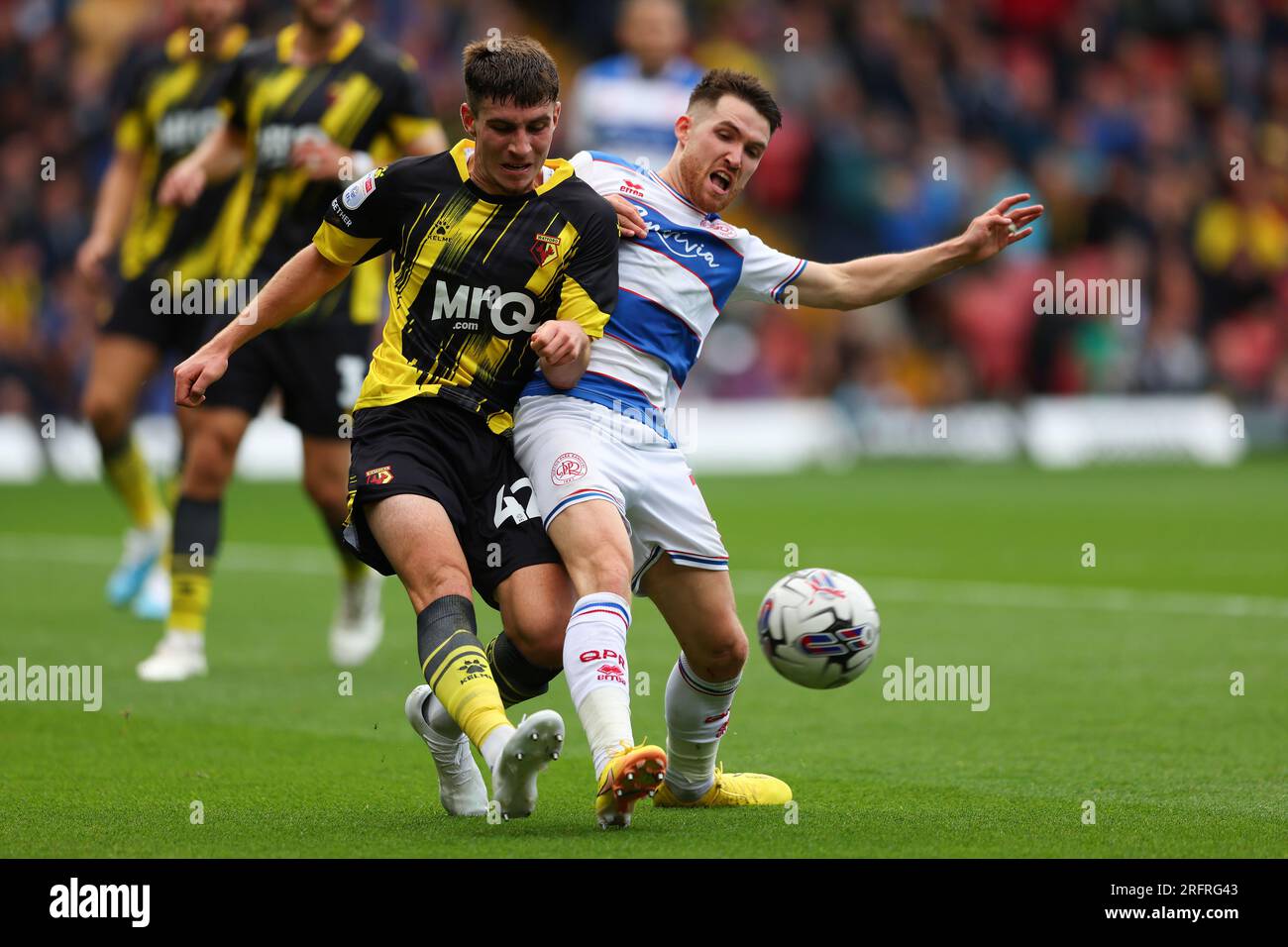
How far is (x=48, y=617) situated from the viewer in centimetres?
1006

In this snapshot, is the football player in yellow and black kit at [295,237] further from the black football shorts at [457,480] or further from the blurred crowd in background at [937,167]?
the blurred crowd in background at [937,167]

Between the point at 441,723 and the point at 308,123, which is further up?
the point at 308,123

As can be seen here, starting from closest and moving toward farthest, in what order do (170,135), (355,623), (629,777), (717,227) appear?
(629,777) < (717,227) < (355,623) < (170,135)

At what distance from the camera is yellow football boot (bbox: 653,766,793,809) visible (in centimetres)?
573

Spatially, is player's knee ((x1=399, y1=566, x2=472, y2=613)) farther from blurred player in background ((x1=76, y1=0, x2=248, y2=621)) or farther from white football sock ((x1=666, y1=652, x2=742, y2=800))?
blurred player in background ((x1=76, y1=0, x2=248, y2=621))

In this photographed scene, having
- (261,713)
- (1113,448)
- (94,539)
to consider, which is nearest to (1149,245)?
(1113,448)

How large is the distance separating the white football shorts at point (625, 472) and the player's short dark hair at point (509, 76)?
2.82 feet

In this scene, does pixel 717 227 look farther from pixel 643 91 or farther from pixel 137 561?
pixel 137 561

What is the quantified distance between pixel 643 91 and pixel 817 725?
494 cm

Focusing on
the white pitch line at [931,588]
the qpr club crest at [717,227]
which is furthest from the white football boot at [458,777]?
the white pitch line at [931,588]

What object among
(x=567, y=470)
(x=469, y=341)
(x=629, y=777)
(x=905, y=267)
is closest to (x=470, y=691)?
(x=629, y=777)

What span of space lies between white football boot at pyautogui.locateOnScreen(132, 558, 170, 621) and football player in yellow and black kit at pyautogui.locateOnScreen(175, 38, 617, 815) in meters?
4.94

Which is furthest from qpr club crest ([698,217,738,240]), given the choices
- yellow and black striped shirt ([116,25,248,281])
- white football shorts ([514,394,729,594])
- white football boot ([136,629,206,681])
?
yellow and black striped shirt ([116,25,248,281])

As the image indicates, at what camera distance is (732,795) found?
18.8 ft
